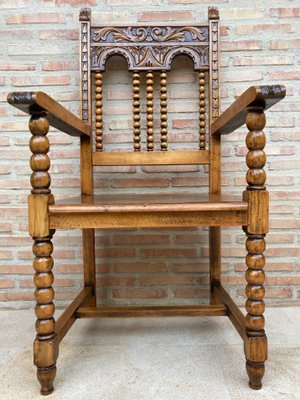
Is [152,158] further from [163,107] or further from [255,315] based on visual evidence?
[255,315]

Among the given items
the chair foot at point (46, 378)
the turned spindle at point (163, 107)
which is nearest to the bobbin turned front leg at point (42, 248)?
the chair foot at point (46, 378)

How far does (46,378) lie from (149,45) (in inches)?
38.7

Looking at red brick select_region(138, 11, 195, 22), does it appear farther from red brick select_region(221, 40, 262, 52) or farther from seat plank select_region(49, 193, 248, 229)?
seat plank select_region(49, 193, 248, 229)

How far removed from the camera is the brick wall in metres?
1.33

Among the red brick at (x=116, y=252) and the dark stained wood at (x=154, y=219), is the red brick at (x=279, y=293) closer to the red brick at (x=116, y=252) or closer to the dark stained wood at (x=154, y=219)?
the red brick at (x=116, y=252)

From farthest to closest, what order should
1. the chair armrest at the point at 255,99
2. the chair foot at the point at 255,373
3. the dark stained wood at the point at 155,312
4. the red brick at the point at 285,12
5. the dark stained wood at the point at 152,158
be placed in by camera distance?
1. the red brick at the point at 285,12
2. the dark stained wood at the point at 152,158
3. the dark stained wood at the point at 155,312
4. the chair foot at the point at 255,373
5. the chair armrest at the point at 255,99

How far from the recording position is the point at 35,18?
1324 millimetres

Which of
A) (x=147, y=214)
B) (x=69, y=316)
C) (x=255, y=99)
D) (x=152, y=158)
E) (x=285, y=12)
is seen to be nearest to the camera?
(x=255, y=99)

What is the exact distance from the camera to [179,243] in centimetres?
138

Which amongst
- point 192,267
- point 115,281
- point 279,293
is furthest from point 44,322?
point 279,293

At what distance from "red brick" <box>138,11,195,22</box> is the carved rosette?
141 millimetres

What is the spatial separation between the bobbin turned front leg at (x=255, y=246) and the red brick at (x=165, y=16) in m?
0.68

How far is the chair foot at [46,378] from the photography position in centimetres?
84

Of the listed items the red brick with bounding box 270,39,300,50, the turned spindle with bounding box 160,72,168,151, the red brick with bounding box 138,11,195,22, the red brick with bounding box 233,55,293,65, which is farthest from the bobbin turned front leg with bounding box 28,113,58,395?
the red brick with bounding box 270,39,300,50
